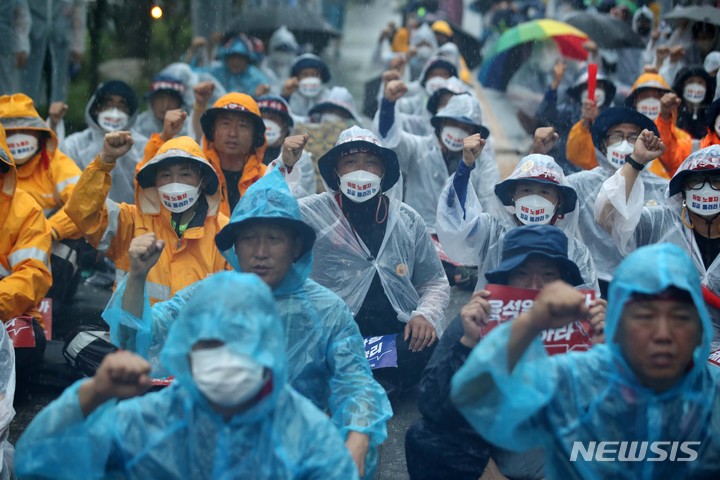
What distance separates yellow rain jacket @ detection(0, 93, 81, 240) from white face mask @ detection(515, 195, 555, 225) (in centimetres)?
305

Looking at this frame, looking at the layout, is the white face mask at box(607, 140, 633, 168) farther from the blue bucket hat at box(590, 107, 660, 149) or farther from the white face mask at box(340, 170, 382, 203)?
the white face mask at box(340, 170, 382, 203)

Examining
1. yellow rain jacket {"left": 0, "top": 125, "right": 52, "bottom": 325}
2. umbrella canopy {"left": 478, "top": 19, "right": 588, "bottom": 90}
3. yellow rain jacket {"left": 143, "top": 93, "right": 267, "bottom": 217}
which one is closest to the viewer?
yellow rain jacket {"left": 0, "top": 125, "right": 52, "bottom": 325}

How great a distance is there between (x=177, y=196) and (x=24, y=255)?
92cm

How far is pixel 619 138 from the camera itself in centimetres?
677

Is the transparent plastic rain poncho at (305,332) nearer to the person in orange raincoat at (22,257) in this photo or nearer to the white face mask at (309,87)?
the person in orange raincoat at (22,257)

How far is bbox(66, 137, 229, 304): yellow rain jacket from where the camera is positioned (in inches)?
201

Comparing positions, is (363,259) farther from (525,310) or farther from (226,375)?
(226,375)

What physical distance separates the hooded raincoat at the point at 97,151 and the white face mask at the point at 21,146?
110cm

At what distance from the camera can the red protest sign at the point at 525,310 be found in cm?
367

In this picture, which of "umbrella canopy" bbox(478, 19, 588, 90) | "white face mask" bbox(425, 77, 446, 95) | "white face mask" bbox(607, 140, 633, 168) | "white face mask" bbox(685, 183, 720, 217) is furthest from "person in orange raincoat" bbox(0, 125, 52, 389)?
"umbrella canopy" bbox(478, 19, 588, 90)

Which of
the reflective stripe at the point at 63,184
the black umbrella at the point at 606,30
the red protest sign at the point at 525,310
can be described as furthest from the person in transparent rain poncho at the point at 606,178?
the black umbrella at the point at 606,30

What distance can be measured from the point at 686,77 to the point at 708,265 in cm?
415

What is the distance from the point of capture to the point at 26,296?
5.39m

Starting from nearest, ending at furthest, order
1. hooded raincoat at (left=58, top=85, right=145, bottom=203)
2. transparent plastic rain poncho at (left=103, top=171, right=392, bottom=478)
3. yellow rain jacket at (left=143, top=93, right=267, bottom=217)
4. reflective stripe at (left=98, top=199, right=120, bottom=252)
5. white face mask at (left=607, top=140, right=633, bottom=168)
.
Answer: transparent plastic rain poncho at (left=103, top=171, right=392, bottom=478) < reflective stripe at (left=98, top=199, right=120, bottom=252) < yellow rain jacket at (left=143, top=93, right=267, bottom=217) < white face mask at (left=607, top=140, right=633, bottom=168) < hooded raincoat at (left=58, top=85, right=145, bottom=203)
